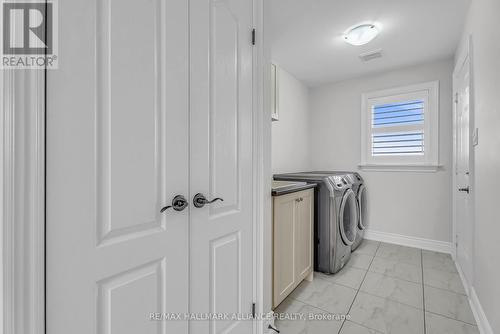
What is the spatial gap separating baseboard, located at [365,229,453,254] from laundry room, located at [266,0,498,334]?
0.01 metres

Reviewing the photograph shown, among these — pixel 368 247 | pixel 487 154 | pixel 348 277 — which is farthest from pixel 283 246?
pixel 368 247

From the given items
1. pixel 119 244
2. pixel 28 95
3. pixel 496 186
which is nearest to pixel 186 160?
pixel 119 244

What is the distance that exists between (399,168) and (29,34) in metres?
3.70

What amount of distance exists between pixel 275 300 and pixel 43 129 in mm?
1656

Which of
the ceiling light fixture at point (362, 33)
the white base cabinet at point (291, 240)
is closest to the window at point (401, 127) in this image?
the ceiling light fixture at point (362, 33)

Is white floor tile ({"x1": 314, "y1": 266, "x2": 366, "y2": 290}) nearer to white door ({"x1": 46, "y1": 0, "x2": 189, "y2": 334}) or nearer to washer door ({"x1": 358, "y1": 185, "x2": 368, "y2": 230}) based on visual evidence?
washer door ({"x1": 358, "y1": 185, "x2": 368, "y2": 230})

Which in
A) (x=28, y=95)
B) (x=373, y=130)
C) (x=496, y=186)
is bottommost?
(x=496, y=186)

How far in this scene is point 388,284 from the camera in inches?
82.7

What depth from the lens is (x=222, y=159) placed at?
3.71 ft

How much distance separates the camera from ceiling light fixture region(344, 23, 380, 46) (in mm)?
2160

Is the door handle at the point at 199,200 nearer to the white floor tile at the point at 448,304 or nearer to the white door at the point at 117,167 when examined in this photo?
the white door at the point at 117,167

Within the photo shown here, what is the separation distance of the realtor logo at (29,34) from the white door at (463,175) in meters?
2.61

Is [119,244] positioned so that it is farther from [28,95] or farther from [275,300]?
[275,300]

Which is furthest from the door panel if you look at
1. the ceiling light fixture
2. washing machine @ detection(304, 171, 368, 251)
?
washing machine @ detection(304, 171, 368, 251)
